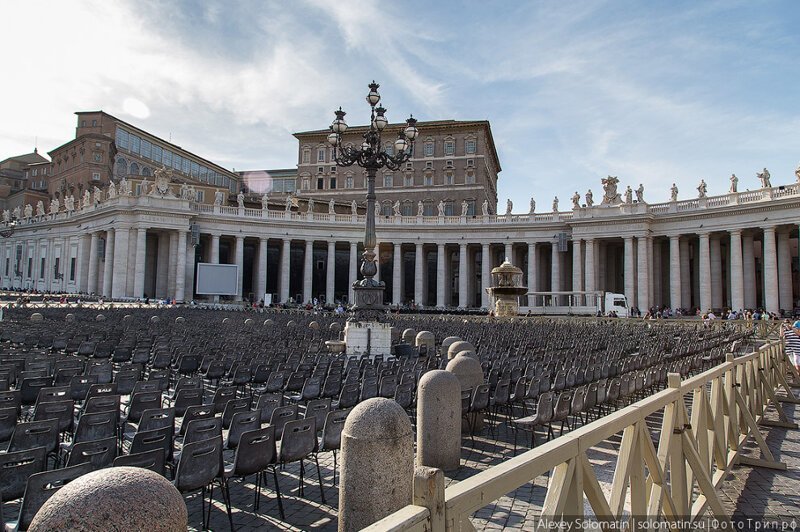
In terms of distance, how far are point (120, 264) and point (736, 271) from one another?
200ft

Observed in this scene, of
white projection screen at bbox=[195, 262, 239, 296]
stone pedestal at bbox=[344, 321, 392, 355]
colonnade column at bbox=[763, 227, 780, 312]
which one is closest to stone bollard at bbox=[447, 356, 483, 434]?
stone pedestal at bbox=[344, 321, 392, 355]

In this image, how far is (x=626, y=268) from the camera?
2114 inches

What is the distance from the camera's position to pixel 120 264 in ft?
185

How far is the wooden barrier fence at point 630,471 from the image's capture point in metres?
2.42

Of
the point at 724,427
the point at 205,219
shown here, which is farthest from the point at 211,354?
the point at 205,219

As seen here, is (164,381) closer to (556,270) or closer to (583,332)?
(583,332)

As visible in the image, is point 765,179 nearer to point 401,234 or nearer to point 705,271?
point 705,271

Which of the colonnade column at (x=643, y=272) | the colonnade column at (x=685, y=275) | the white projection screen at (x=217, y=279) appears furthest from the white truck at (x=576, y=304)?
the white projection screen at (x=217, y=279)

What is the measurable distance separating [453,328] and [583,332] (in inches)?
279

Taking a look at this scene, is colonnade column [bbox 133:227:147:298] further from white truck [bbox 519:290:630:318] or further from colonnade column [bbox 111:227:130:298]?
white truck [bbox 519:290:630:318]

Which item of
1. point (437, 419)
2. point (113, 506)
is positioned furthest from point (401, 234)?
point (113, 506)

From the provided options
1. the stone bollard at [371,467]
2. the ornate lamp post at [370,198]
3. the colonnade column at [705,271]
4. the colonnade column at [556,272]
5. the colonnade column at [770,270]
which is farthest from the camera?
the colonnade column at [556,272]

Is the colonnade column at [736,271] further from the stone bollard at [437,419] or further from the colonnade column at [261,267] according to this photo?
the stone bollard at [437,419]

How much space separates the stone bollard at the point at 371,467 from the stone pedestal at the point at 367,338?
52.9 ft
